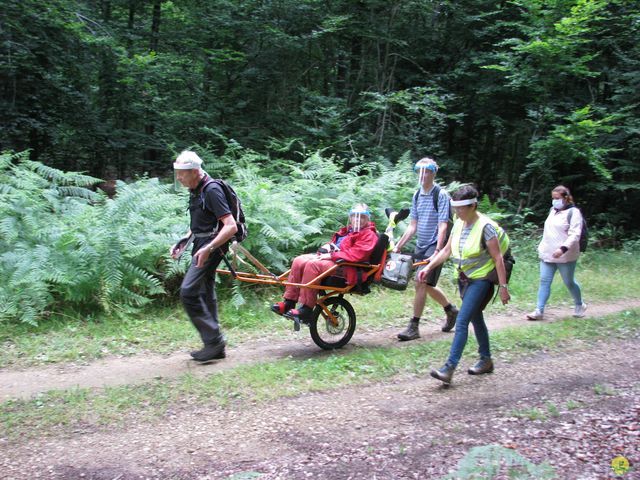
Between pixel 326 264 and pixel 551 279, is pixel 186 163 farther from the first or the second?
pixel 551 279

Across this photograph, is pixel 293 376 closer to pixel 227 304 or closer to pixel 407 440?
pixel 407 440

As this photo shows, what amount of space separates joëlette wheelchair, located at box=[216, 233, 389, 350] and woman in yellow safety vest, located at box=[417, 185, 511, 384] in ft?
3.74

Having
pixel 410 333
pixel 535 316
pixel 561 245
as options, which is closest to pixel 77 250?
pixel 410 333

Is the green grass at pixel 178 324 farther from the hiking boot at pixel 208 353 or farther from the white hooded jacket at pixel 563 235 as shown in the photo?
the white hooded jacket at pixel 563 235

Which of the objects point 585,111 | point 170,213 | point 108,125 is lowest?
point 170,213

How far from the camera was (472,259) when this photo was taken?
533cm

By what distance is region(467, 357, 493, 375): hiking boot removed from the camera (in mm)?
5812

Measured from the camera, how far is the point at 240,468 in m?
3.86

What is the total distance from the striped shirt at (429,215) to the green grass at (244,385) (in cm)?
137

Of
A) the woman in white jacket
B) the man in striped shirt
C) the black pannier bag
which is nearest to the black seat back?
the black pannier bag

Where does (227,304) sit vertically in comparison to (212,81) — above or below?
below

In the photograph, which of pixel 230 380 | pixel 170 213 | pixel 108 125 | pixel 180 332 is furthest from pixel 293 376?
pixel 108 125

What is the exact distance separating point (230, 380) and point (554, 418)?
310 cm

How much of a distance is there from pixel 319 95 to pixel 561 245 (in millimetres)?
10665
